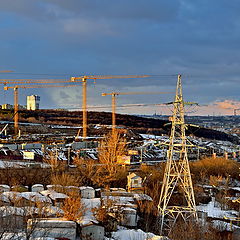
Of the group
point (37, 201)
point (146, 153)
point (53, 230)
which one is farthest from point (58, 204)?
point (146, 153)

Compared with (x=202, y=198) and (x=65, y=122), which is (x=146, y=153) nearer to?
(x=202, y=198)

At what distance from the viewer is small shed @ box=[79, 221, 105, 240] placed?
37.5ft

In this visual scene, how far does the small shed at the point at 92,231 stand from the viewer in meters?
11.4

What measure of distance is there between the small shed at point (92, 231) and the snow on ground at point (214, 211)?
24.9 ft

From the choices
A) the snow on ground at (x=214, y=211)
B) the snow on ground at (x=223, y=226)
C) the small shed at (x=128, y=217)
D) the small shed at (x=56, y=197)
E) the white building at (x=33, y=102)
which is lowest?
the snow on ground at (x=214, y=211)

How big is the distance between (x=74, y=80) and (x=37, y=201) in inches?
1459

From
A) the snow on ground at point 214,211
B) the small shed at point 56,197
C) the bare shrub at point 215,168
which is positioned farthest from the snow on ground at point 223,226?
the bare shrub at point 215,168

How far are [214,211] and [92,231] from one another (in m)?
8.92

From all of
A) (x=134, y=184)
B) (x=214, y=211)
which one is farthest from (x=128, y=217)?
(x=214, y=211)

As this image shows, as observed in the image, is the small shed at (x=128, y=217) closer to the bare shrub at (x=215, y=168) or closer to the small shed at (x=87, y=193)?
the small shed at (x=87, y=193)

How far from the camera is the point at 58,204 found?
14.2 meters

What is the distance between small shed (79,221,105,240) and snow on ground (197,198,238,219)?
759cm

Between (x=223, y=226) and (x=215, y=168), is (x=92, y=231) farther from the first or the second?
(x=215, y=168)

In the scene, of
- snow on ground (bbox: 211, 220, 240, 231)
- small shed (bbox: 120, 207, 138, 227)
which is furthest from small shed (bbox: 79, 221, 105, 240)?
snow on ground (bbox: 211, 220, 240, 231)
